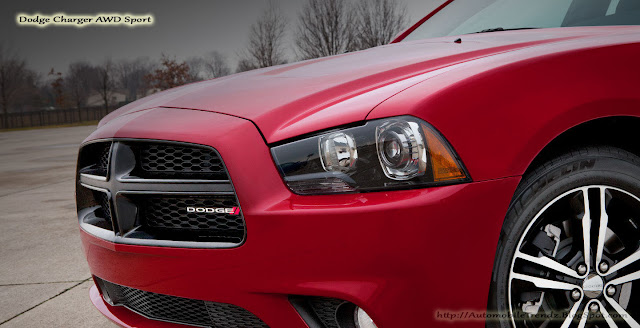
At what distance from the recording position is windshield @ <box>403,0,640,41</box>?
8.02 feet

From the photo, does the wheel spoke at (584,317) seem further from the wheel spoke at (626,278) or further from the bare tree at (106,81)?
the bare tree at (106,81)

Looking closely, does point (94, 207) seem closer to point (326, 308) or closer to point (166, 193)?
point (166, 193)

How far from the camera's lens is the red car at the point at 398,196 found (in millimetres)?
1416

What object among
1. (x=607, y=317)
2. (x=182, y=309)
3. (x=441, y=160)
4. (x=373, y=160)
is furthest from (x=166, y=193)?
(x=607, y=317)

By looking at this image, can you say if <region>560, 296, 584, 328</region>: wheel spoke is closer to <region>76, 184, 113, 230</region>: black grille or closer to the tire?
the tire

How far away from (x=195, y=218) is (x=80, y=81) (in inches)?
3285

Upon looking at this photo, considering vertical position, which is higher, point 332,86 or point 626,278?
point 332,86

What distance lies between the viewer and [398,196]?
1.41 metres

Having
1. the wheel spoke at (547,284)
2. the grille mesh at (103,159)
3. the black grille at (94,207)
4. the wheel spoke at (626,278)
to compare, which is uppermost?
the grille mesh at (103,159)

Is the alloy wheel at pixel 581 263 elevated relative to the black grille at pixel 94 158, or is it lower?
lower

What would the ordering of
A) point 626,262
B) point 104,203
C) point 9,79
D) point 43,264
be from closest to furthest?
point 626,262, point 104,203, point 43,264, point 9,79

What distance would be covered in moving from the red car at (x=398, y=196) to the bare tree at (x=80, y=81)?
70391 mm

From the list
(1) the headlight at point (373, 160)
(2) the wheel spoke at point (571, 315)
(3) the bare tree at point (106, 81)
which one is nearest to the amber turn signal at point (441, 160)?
(1) the headlight at point (373, 160)

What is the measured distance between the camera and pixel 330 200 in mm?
1449
